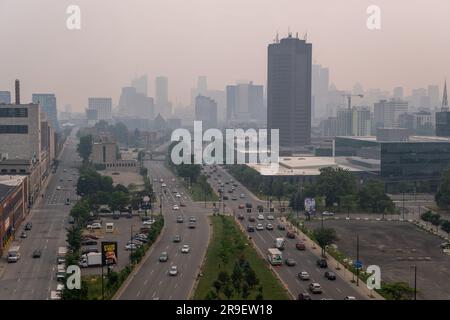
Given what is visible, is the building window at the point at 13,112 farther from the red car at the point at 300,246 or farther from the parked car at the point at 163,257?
the red car at the point at 300,246

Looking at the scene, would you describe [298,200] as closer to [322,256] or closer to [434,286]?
[322,256]

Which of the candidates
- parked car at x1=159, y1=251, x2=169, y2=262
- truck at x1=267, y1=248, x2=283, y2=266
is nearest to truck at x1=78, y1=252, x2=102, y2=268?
parked car at x1=159, y1=251, x2=169, y2=262

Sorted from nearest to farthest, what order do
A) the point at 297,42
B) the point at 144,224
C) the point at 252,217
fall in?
the point at 144,224, the point at 252,217, the point at 297,42

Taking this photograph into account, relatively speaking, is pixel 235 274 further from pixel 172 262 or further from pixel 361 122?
pixel 361 122

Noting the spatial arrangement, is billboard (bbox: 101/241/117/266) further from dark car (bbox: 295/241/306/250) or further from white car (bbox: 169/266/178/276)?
dark car (bbox: 295/241/306/250)

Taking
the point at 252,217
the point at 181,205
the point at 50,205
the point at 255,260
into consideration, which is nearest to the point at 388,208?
the point at 252,217

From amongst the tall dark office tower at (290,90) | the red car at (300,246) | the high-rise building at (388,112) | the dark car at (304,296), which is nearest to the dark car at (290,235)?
the red car at (300,246)
